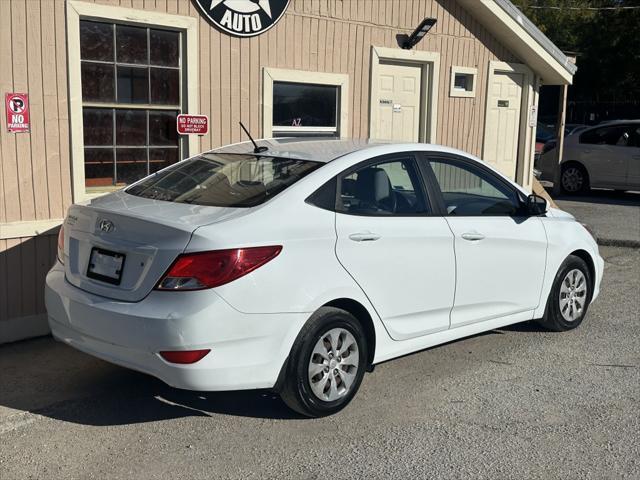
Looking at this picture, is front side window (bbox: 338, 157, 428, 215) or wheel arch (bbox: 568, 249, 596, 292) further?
wheel arch (bbox: 568, 249, 596, 292)

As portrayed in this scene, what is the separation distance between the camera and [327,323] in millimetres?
4336

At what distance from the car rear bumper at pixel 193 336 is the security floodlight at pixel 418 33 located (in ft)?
17.9

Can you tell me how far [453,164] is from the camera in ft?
17.7

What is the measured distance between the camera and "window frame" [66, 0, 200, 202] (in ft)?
20.3

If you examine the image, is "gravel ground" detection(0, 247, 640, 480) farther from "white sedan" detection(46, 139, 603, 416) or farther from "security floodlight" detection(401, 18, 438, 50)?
"security floodlight" detection(401, 18, 438, 50)

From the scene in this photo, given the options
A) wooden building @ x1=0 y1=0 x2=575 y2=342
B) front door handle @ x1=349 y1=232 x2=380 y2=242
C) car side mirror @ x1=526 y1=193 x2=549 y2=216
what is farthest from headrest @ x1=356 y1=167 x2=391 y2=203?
wooden building @ x1=0 y1=0 x2=575 y2=342

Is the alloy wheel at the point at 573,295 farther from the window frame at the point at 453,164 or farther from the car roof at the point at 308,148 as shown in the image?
the car roof at the point at 308,148

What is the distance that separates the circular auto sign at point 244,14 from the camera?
277 inches

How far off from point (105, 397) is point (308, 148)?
2.11m

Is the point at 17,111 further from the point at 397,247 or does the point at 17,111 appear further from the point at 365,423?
the point at 365,423

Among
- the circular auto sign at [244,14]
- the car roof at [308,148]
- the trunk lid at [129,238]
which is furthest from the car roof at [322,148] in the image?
the circular auto sign at [244,14]

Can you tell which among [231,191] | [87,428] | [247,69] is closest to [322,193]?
[231,191]

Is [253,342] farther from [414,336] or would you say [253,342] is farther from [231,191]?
[414,336]

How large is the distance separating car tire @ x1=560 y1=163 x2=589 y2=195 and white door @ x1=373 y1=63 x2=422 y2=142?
25.6 feet
